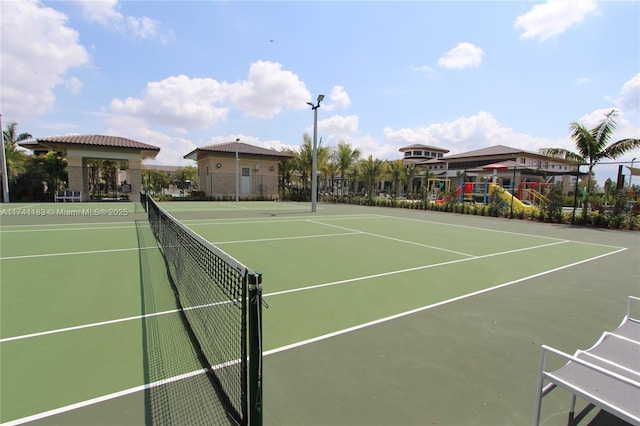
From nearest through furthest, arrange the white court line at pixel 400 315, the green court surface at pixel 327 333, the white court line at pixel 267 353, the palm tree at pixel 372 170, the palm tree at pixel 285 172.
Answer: the white court line at pixel 267 353 → the green court surface at pixel 327 333 → the white court line at pixel 400 315 → the palm tree at pixel 372 170 → the palm tree at pixel 285 172

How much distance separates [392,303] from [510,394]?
7.15 ft

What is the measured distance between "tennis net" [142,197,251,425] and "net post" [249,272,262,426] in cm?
16

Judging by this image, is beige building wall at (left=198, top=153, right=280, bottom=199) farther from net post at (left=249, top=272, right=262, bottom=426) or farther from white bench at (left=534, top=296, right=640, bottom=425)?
white bench at (left=534, top=296, right=640, bottom=425)

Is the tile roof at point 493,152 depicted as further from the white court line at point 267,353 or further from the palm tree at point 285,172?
the white court line at point 267,353

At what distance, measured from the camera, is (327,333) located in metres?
3.90

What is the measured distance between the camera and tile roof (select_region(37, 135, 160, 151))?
26.0 m

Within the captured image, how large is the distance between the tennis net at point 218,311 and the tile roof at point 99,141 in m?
A: 26.6

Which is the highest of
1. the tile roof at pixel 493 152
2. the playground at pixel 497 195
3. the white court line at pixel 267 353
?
the tile roof at pixel 493 152

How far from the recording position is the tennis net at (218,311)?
8.23ft

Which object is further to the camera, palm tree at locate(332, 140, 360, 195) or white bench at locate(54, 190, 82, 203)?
palm tree at locate(332, 140, 360, 195)

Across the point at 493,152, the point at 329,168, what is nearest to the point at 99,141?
the point at 329,168

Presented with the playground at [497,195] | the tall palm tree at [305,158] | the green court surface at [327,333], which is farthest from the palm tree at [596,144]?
the tall palm tree at [305,158]

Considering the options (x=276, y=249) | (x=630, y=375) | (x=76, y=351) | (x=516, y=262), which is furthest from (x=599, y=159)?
(x=76, y=351)

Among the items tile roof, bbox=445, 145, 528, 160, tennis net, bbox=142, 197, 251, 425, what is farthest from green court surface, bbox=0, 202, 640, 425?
tile roof, bbox=445, 145, 528, 160
